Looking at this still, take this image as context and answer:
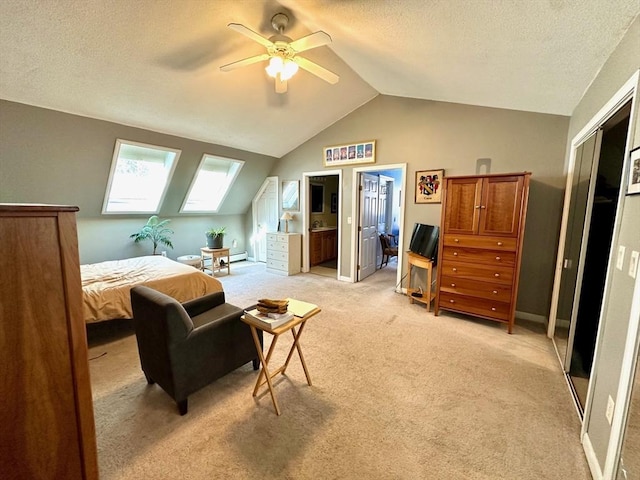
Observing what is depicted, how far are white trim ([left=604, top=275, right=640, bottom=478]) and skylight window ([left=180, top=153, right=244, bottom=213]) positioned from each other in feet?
17.5

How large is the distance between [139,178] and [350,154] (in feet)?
12.1

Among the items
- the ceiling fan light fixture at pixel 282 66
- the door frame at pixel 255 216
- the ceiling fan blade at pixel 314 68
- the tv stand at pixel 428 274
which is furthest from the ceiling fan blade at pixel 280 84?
the door frame at pixel 255 216

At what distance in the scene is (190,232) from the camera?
5875mm

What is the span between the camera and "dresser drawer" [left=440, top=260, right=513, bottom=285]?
3047 mm

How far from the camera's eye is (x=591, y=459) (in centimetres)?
150

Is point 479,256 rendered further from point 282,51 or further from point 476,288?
point 282,51

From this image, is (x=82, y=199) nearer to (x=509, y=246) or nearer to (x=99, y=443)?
(x=99, y=443)

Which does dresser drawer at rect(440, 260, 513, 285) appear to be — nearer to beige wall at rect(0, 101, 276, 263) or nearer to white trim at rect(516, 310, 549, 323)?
white trim at rect(516, 310, 549, 323)

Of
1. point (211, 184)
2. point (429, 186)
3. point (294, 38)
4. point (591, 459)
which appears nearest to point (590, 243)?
point (591, 459)

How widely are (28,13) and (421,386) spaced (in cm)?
406

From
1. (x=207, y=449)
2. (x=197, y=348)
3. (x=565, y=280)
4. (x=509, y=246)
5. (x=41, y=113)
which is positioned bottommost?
(x=207, y=449)

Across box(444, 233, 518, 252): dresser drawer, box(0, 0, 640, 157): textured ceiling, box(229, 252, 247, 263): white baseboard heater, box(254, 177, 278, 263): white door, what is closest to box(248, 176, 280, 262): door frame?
box(254, 177, 278, 263): white door

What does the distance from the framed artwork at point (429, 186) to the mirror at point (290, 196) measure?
2.51m

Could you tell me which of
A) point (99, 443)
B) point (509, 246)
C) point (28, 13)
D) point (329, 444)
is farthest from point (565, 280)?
point (28, 13)
